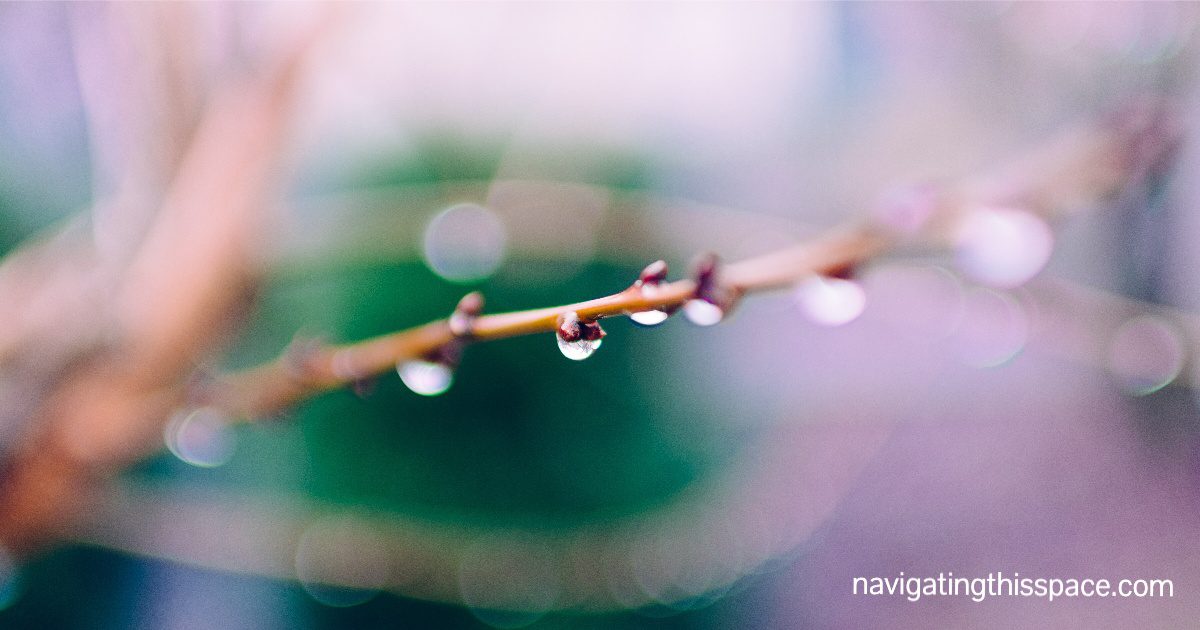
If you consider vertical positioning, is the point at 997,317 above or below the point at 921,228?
above

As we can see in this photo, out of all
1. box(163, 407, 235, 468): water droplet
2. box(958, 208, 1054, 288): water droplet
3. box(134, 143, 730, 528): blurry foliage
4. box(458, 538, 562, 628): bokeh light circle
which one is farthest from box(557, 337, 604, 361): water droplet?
box(134, 143, 730, 528): blurry foliage

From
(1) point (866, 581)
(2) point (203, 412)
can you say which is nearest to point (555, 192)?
(2) point (203, 412)

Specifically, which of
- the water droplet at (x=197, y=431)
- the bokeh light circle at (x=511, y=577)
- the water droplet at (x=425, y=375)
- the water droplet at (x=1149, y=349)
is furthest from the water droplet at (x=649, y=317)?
the bokeh light circle at (x=511, y=577)

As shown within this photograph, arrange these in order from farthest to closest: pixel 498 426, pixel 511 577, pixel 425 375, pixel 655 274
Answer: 1. pixel 498 426
2. pixel 511 577
3. pixel 425 375
4. pixel 655 274

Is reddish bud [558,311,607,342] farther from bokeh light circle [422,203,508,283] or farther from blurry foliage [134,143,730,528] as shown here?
blurry foliage [134,143,730,528]

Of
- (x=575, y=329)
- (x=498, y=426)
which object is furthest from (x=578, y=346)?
(x=498, y=426)

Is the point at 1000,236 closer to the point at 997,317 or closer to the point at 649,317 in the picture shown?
the point at 649,317
